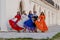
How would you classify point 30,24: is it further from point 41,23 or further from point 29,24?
point 41,23

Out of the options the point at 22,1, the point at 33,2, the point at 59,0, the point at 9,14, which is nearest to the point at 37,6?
the point at 33,2

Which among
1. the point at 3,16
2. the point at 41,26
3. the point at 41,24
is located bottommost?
the point at 41,26

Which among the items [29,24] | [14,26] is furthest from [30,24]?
[14,26]

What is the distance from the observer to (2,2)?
23125 millimetres

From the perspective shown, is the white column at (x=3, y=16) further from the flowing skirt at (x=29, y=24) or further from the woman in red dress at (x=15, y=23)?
the flowing skirt at (x=29, y=24)

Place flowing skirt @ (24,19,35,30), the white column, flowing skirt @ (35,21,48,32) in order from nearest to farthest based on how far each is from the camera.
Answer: flowing skirt @ (24,19,35,30) < flowing skirt @ (35,21,48,32) < the white column

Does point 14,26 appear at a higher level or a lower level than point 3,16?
lower

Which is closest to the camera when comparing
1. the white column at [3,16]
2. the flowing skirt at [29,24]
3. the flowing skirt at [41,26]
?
the flowing skirt at [29,24]

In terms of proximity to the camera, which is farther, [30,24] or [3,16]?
[3,16]

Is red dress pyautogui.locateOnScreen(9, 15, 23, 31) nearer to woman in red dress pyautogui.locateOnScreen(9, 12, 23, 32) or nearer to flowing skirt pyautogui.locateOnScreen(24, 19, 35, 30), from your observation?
woman in red dress pyautogui.locateOnScreen(9, 12, 23, 32)

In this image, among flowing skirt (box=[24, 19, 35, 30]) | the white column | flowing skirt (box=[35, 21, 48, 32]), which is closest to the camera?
flowing skirt (box=[24, 19, 35, 30])

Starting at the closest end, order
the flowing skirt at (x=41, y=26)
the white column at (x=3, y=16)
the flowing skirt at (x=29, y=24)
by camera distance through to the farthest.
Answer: the flowing skirt at (x=29, y=24) → the flowing skirt at (x=41, y=26) → the white column at (x=3, y=16)

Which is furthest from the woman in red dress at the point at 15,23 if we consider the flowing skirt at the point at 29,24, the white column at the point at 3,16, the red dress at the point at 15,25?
the white column at the point at 3,16

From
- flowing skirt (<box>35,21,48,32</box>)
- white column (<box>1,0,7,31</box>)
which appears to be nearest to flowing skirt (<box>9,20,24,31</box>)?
white column (<box>1,0,7,31</box>)
